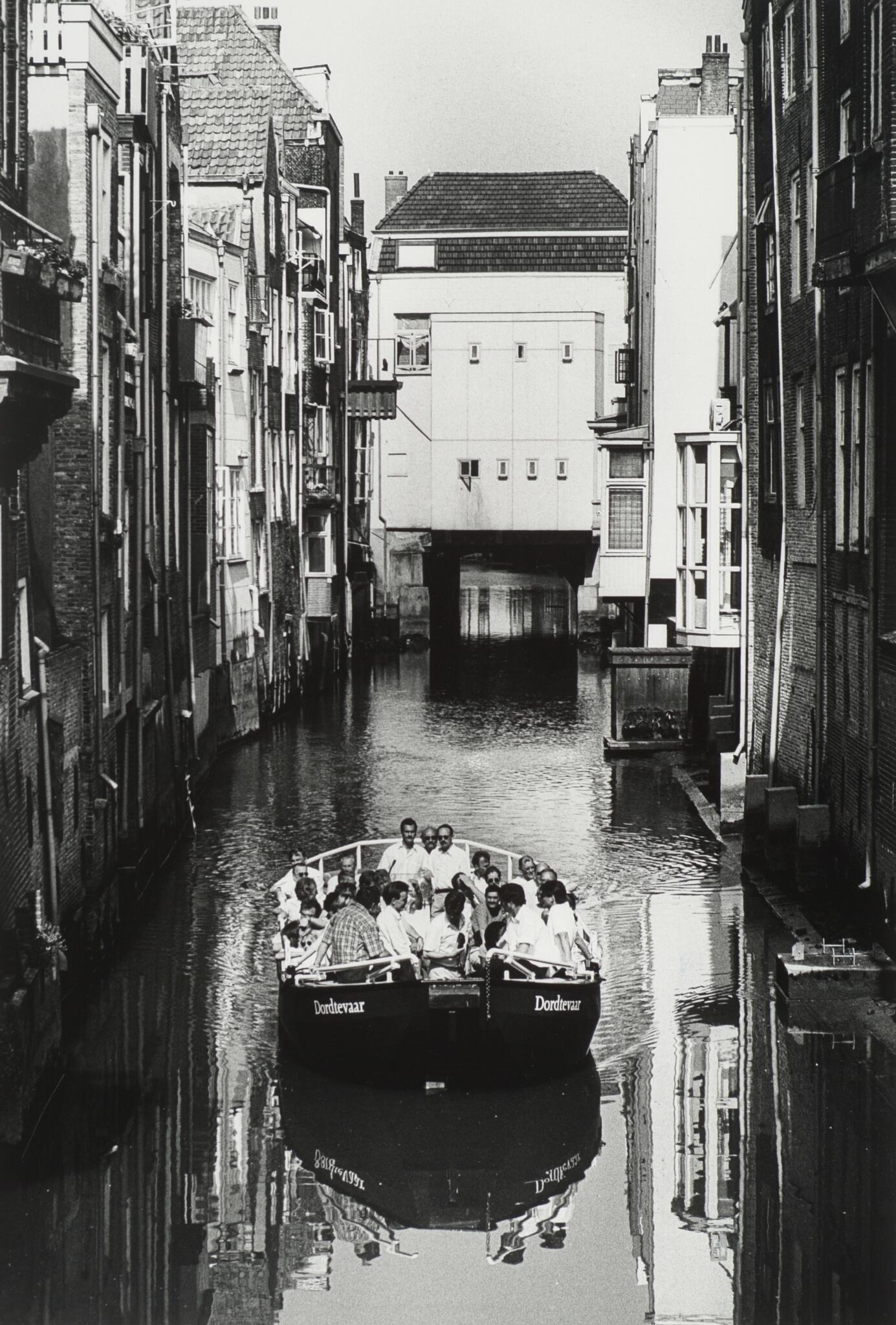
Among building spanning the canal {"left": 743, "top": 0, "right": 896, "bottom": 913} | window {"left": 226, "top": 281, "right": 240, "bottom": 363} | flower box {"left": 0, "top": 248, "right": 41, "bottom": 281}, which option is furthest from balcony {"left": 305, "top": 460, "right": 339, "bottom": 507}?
flower box {"left": 0, "top": 248, "right": 41, "bottom": 281}

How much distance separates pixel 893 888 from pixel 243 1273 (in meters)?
9.82

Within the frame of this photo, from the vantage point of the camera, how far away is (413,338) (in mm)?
68812

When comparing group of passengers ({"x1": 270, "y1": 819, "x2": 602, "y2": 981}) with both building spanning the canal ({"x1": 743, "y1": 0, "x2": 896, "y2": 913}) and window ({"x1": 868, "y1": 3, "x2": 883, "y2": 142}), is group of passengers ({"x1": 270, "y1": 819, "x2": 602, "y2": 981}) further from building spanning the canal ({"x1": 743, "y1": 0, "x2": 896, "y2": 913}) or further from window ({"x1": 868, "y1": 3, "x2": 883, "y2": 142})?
window ({"x1": 868, "y1": 3, "x2": 883, "y2": 142})

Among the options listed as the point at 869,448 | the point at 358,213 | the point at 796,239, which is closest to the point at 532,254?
the point at 358,213

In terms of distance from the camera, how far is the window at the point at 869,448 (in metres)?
21.9

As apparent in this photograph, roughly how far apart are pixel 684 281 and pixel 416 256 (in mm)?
23413

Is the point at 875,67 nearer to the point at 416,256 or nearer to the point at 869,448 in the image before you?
the point at 869,448

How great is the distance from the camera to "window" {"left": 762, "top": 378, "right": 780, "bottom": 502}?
30250mm

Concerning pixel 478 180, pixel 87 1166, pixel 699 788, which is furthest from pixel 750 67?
pixel 478 180

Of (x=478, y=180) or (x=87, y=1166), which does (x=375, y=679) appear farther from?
(x=87, y=1166)

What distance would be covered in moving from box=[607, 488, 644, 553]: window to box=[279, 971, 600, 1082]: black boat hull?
98.0 feet

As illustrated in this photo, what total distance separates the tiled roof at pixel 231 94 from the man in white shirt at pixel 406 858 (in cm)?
3037

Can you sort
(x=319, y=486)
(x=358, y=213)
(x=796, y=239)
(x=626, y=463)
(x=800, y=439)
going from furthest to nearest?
1. (x=358, y=213)
2. (x=319, y=486)
3. (x=626, y=463)
4. (x=796, y=239)
5. (x=800, y=439)

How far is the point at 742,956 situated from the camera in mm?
23016
